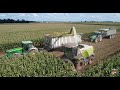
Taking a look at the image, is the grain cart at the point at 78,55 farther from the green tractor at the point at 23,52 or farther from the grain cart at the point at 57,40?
the green tractor at the point at 23,52

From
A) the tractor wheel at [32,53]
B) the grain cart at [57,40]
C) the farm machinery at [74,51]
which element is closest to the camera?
the farm machinery at [74,51]

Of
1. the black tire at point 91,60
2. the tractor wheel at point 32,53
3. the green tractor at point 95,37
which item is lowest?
the black tire at point 91,60

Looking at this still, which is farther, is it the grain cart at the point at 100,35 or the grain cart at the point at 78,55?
the grain cart at the point at 100,35

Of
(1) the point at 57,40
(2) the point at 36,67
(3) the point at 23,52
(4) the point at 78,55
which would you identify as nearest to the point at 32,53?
(3) the point at 23,52

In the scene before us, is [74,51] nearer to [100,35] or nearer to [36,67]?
[36,67]

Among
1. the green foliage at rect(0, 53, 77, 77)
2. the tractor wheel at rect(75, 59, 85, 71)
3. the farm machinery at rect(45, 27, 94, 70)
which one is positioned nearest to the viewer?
the green foliage at rect(0, 53, 77, 77)

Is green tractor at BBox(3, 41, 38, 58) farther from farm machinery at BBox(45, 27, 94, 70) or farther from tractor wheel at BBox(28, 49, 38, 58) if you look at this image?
farm machinery at BBox(45, 27, 94, 70)

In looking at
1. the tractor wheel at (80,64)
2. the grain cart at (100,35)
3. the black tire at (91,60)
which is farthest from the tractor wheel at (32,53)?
the grain cart at (100,35)

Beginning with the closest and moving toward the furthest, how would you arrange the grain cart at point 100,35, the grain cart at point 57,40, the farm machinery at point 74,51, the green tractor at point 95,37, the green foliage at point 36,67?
the green foliage at point 36,67 → the farm machinery at point 74,51 → the grain cart at point 57,40 → the green tractor at point 95,37 → the grain cart at point 100,35

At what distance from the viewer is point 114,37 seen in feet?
59.4

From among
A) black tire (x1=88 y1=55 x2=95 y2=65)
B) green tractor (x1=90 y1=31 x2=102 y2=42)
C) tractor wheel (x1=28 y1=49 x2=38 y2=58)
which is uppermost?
green tractor (x1=90 y1=31 x2=102 y2=42)

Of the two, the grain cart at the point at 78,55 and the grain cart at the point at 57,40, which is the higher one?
the grain cart at the point at 57,40

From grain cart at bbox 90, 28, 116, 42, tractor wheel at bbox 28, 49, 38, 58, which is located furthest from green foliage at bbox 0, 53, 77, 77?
grain cart at bbox 90, 28, 116, 42
